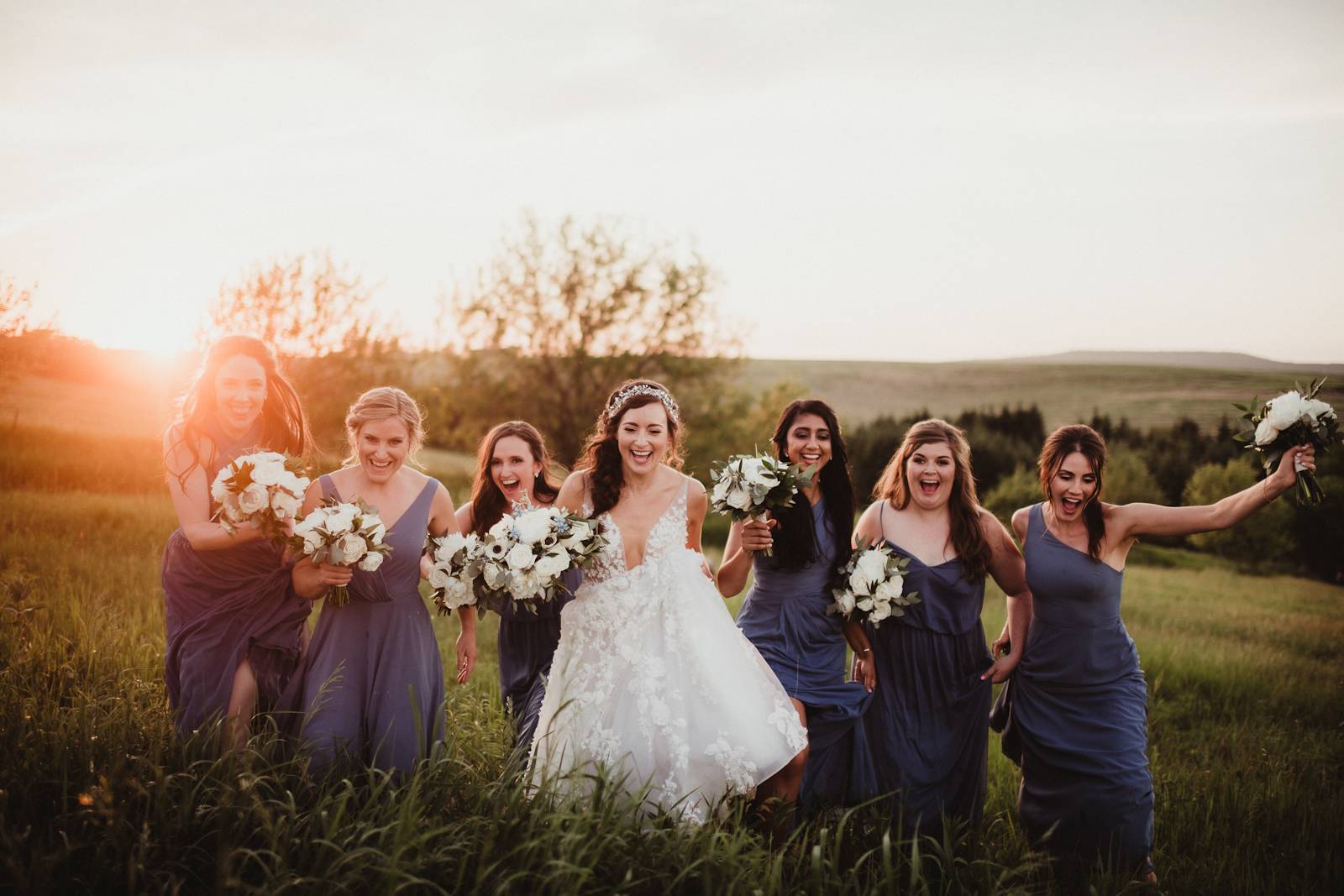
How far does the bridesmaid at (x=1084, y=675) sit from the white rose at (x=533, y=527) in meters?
3.23

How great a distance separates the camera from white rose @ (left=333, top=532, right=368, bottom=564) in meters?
4.37

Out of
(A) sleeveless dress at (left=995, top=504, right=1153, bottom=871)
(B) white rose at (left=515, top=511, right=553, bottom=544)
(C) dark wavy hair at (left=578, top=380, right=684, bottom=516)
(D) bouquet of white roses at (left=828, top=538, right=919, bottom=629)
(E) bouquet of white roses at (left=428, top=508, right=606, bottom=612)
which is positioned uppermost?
(C) dark wavy hair at (left=578, top=380, right=684, bottom=516)

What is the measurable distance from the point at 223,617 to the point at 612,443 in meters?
2.62

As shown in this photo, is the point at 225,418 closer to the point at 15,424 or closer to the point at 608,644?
the point at 608,644

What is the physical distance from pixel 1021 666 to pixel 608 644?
9.38ft

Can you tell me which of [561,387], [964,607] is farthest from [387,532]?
[561,387]

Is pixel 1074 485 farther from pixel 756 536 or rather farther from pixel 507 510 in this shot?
pixel 507 510

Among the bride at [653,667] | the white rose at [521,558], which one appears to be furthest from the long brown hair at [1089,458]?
the white rose at [521,558]

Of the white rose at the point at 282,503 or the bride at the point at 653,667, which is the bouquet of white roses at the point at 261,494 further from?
the bride at the point at 653,667

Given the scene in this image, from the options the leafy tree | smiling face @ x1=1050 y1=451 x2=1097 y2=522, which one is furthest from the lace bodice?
the leafy tree

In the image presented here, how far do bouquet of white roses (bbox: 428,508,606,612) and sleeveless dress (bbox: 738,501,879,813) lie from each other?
55.5 inches

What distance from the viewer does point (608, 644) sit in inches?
191

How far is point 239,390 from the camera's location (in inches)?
199

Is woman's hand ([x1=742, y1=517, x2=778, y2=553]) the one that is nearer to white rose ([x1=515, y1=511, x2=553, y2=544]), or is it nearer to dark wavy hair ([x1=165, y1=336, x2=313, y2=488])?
white rose ([x1=515, y1=511, x2=553, y2=544])
